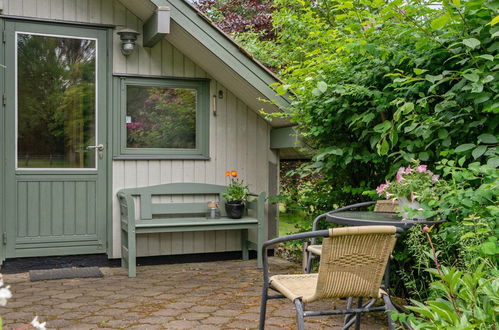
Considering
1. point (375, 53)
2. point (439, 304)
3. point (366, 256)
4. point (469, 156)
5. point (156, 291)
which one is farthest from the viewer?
point (156, 291)

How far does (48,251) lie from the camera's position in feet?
17.7

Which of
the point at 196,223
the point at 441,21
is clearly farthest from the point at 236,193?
the point at 441,21

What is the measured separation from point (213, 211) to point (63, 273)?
1.66 meters

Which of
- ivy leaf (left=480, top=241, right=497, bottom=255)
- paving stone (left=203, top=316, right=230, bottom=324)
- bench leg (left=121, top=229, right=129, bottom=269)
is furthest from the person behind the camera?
bench leg (left=121, top=229, right=129, bottom=269)

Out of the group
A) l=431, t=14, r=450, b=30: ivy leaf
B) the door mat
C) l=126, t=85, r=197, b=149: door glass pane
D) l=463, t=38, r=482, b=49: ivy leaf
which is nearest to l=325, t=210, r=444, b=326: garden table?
l=463, t=38, r=482, b=49: ivy leaf

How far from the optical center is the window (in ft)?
18.8

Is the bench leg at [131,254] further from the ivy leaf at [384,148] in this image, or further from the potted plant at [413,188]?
the potted plant at [413,188]

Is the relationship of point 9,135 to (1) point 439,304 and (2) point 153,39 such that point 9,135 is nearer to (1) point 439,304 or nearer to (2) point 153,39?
(2) point 153,39

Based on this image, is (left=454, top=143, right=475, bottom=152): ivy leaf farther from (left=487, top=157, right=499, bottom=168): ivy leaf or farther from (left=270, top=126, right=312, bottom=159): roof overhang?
(left=270, top=126, right=312, bottom=159): roof overhang

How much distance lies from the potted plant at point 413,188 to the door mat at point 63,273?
3269 mm

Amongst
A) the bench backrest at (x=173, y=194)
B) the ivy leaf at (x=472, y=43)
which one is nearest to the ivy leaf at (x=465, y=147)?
the ivy leaf at (x=472, y=43)

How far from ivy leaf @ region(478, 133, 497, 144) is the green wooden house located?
109 inches

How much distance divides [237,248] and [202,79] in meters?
2.00

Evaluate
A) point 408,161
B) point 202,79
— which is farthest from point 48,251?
point 408,161
